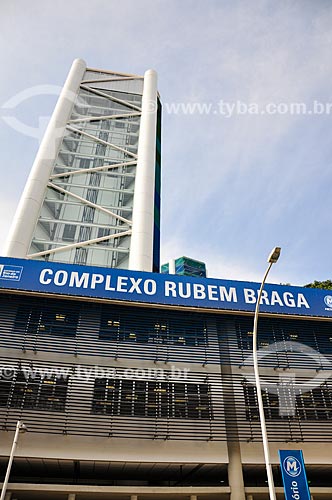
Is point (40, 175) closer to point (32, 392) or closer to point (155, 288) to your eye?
Answer: point (155, 288)

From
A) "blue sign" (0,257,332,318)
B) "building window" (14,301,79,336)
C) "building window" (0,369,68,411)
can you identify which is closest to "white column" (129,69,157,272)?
"blue sign" (0,257,332,318)

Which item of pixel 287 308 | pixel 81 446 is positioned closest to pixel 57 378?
pixel 81 446

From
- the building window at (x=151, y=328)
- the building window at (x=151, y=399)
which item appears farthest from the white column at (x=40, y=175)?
the building window at (x=151, y=399)

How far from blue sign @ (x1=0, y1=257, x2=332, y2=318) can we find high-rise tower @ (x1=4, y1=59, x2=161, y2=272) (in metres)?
10.4

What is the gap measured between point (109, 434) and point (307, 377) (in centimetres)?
967

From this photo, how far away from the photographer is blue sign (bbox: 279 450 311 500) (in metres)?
11.7

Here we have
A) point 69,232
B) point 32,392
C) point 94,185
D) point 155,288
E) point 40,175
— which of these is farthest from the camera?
point 94,185

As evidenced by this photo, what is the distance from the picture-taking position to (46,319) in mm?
17094

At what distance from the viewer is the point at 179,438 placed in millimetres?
15727

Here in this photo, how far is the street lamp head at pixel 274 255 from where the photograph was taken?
1127 cm

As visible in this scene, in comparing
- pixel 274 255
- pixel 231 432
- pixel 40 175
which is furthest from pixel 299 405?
pixel 40 175

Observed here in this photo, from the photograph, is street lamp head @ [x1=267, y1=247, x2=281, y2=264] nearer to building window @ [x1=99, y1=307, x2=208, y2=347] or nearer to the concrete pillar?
the concrete pillar

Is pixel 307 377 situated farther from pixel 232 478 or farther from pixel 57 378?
pixel 57 378

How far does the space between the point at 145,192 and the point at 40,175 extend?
9594mm
